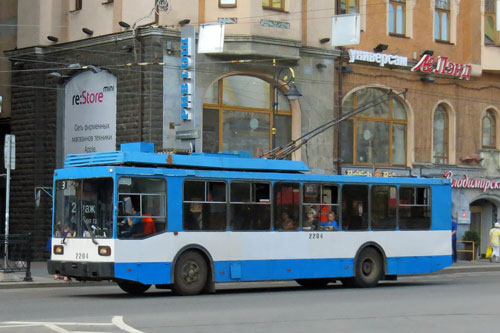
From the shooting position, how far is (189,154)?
69.8 feet

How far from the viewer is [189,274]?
20594 mm

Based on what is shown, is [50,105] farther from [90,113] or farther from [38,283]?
[38,283]

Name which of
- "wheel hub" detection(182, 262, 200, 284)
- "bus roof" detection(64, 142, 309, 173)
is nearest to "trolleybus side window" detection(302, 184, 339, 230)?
"bus roof" detection(64, 142, 309, 173)

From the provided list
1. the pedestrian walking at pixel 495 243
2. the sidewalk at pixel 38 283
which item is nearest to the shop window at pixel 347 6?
the pedestrian walking at pixel 495 243

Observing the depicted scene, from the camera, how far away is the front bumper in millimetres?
19328

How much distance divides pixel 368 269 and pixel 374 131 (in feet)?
44.5

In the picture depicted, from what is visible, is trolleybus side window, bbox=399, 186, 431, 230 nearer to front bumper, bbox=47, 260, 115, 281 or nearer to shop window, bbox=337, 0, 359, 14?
front bumper, bbox=47, 260, 115, 281

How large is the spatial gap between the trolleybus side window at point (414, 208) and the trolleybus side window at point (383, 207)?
0.86 feet

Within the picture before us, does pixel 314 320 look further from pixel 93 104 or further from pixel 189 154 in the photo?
pixel 93 104

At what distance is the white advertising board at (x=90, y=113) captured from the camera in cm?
3241

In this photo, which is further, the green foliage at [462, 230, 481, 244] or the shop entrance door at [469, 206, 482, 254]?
the shop entrance door at [469, 206, 482, 254]

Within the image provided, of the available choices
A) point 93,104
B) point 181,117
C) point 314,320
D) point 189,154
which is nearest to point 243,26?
point 181,117

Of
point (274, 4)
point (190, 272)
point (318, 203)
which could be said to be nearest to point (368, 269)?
point (318, 203)

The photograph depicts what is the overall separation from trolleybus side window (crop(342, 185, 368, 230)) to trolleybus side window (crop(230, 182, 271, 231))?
2394 millimetres
